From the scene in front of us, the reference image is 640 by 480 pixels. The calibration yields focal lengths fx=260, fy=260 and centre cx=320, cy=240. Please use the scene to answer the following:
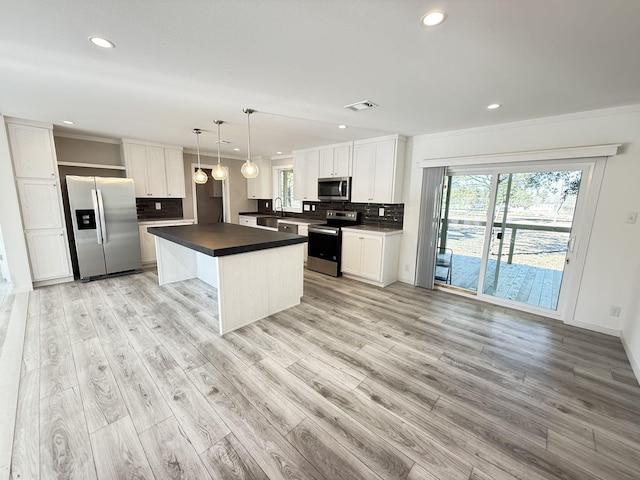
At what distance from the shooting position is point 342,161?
4773 millimetres

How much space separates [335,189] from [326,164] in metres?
0.58

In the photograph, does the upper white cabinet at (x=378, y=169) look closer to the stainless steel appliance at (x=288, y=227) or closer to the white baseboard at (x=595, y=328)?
the stainless steel appliance at (x=288, y=227)

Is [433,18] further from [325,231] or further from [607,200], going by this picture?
[325,231]

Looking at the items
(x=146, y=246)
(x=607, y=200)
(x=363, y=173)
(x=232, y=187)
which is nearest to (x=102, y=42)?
(x=363, y=173)

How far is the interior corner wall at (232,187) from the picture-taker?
231 inches

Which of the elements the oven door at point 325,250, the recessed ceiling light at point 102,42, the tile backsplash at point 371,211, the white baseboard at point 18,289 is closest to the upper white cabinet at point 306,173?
the tile backsplash at point 371,211

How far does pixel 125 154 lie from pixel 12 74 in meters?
2.68

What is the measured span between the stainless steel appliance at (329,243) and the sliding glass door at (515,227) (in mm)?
1644

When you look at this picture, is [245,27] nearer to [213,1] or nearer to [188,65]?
[213,1]

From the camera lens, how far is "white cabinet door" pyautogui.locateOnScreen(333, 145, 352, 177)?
4684 mm

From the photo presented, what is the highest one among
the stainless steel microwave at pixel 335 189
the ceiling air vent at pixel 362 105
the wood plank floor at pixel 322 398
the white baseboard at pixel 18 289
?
the ceiling air vent at pixel 362 105

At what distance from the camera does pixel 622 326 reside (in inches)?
111

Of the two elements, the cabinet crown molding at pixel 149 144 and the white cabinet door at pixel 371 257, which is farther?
the cabinet crown molding at pixel 149 144

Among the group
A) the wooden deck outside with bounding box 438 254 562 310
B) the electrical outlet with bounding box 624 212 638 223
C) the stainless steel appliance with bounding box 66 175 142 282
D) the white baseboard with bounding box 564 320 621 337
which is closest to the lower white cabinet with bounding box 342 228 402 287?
the wooden deck outside with bounding box 438 254 562 310
